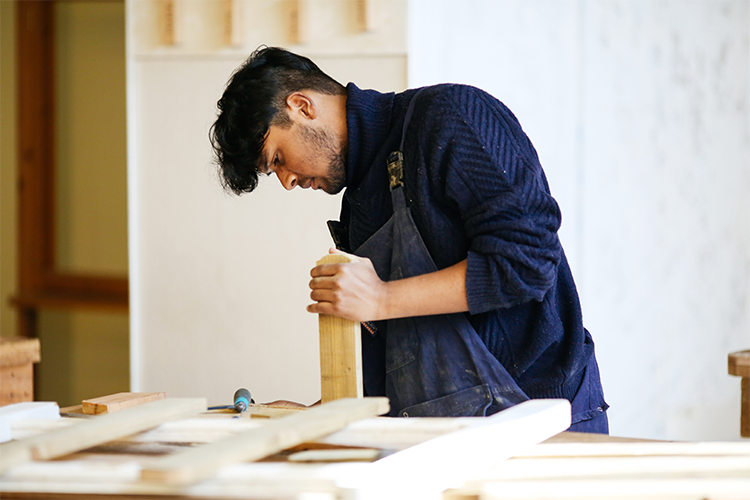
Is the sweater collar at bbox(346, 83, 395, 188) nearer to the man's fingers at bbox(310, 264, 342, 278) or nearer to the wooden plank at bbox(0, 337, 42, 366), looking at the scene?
the man's fingers at bbox(310, 264, 342, 278)

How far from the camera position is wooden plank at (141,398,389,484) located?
711mm

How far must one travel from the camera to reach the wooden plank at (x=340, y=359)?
50.0 inches

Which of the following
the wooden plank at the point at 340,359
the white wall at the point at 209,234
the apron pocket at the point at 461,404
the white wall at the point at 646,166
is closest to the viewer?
the wooden plank at the point at 340,359

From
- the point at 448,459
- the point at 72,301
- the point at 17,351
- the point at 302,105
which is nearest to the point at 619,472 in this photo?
the point at 448,459

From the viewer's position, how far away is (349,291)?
1291mm

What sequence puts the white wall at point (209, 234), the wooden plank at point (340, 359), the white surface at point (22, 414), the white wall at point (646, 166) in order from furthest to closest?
the white wall at point (646, 166), the white wall at point (209, 234), the wooden plank at point (340, 359), the white surface at point (22, 414)

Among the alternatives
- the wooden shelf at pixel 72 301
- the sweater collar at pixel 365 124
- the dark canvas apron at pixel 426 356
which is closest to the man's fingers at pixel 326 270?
the dark canvas apron at pixel 426 356

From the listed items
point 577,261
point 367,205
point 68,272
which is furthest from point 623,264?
point 68,272

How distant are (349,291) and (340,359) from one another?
120mm

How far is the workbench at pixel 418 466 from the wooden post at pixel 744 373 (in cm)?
86

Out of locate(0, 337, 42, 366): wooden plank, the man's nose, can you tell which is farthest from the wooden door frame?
the man's nose

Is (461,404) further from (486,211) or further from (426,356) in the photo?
(486,211)

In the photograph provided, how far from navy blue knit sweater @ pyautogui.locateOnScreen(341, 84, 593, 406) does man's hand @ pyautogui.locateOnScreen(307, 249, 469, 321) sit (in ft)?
0.11

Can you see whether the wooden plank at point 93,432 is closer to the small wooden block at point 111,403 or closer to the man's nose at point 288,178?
the small wooden block at point 111,403
